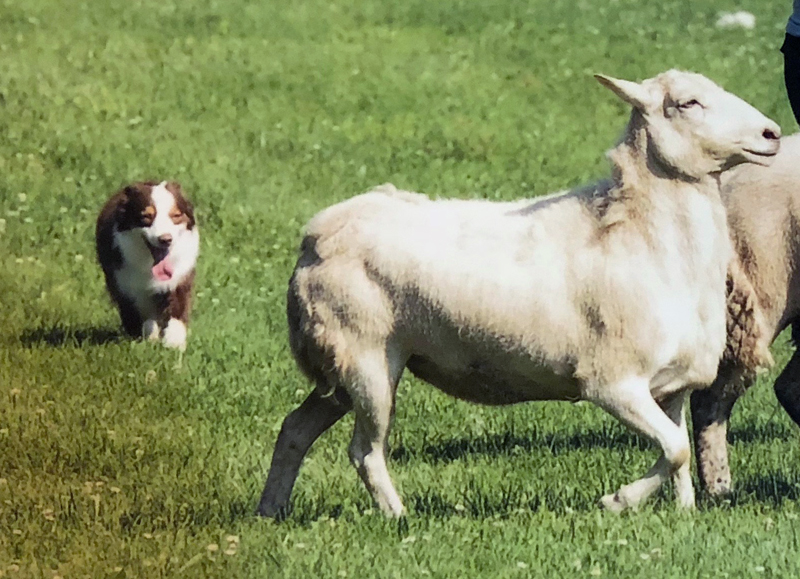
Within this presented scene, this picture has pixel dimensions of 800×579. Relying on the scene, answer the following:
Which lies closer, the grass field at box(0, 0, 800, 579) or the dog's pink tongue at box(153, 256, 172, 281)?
the grass field at box(0, 0, 800, 579)

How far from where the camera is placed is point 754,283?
805 cm

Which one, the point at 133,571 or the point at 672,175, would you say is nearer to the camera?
the point at 133,571

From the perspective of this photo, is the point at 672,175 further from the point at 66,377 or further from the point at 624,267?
the point at 66,377

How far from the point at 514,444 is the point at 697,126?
7.97 feet

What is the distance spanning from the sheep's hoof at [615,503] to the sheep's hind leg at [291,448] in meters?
1.11

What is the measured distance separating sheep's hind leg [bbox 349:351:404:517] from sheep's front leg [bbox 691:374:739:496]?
5.46 feet

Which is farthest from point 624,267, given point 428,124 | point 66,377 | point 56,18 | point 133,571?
point 56,18

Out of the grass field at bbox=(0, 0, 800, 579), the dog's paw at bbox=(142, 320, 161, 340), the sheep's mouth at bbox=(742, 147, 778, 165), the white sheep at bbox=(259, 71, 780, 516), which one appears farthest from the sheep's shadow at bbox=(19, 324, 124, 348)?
the sheep's mouth at bbox=(742, 147, 778, 165)

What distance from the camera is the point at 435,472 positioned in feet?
27.3

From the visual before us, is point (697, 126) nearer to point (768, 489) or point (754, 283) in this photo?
point (754, 283)

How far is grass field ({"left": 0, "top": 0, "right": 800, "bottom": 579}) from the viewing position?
22.3 feet

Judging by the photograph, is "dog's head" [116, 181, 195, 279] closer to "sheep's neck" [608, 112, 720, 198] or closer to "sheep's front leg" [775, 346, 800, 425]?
"sheep's front leg" [775, 346, 800, 425]

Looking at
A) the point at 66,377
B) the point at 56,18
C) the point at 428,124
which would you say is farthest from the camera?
the point at 56,18

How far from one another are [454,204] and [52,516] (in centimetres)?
204
